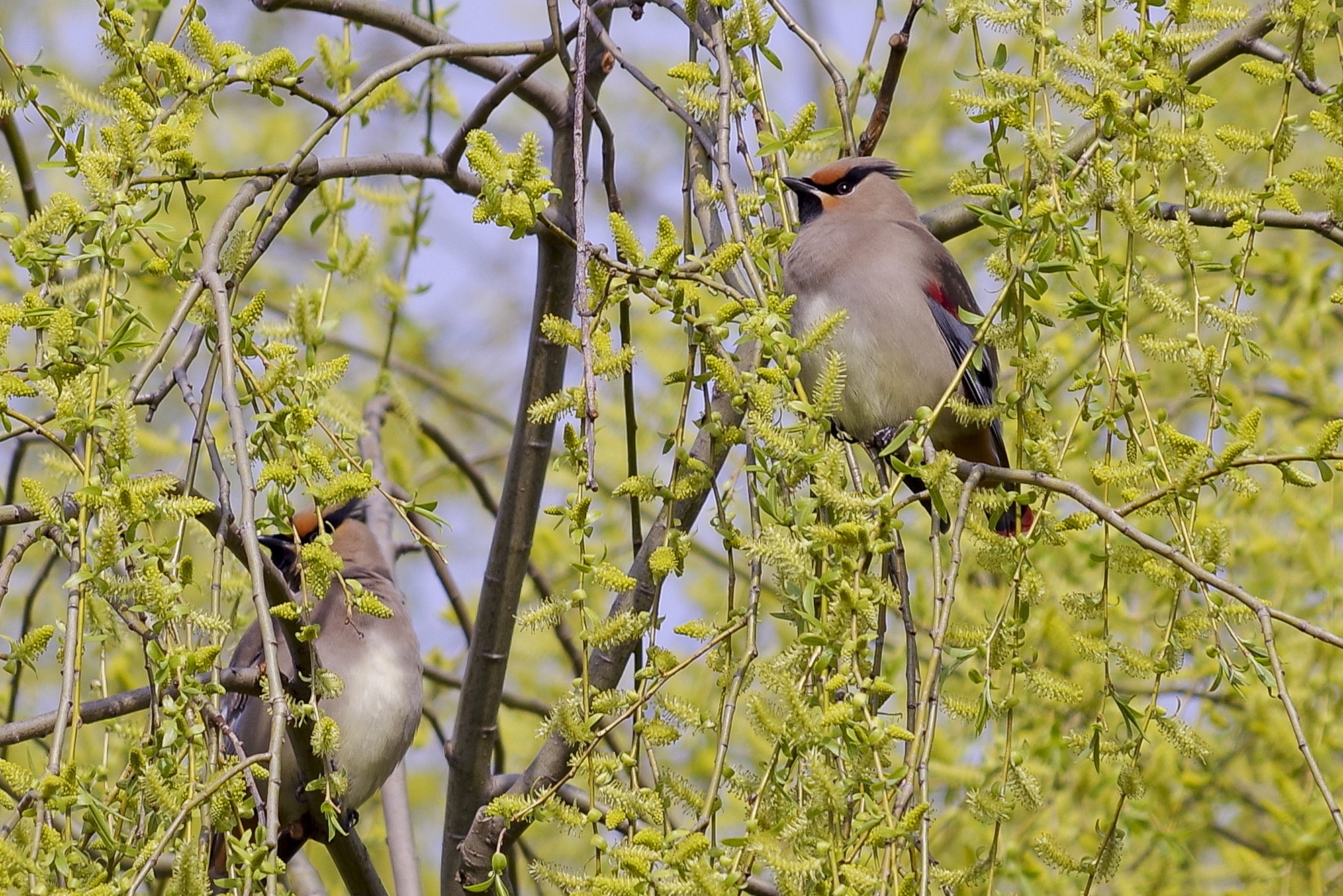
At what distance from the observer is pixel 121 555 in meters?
2.12

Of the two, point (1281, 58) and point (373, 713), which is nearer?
point (1281, 58)

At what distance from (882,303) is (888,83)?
887mm

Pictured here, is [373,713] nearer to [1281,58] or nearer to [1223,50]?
[1223,50]

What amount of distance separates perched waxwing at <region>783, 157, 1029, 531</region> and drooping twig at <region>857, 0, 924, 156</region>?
0.55 meters

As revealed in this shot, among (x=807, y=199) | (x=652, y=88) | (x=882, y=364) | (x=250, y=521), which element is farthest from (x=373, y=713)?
(x=250, y=521)

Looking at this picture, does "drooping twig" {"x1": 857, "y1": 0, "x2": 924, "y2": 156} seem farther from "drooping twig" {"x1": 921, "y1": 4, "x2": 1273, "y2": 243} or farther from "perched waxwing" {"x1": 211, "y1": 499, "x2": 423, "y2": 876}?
"perched waxwing" {"x1": 211, "y1": 499, "x2": 423, "y2": 876}

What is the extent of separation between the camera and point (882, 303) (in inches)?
172

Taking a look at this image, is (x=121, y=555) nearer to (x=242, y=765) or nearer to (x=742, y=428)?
(x=242, y=765)

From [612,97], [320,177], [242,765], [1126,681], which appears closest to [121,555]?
[242,765]

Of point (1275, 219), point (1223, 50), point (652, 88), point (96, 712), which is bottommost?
point (96, 712)

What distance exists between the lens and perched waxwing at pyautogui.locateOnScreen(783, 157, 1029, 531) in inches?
169

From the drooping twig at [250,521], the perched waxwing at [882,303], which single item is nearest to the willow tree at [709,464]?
the drooping twig at [250,521]

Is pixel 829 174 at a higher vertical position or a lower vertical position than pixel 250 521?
higher

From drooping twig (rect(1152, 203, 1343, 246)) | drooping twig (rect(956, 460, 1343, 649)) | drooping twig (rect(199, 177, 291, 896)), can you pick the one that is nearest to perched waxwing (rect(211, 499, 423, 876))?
drooping twig (rect(199, 177, 291, 896))
